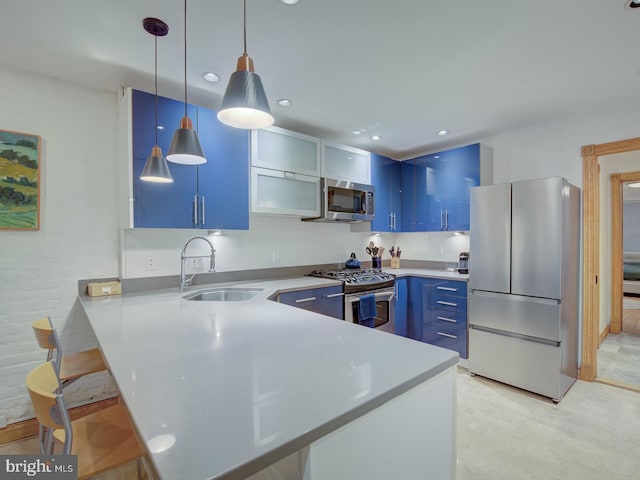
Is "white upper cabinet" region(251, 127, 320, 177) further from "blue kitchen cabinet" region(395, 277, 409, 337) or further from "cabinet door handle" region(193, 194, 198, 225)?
"blue kitchen cabinet" region(395, 277, 409, 337)

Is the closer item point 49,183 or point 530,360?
point 49,183

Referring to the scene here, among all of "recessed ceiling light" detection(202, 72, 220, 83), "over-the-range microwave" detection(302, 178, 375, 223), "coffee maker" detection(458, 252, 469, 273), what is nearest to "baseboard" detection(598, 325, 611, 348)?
"coffee maker" detection(458, 252, 469, 273)

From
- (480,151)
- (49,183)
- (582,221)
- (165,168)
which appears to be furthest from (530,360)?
(49,183)

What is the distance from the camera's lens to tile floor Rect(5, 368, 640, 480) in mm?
1824

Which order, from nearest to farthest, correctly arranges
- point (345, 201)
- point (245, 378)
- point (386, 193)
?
point (245, 378)
point (345, 201)
point (386, 193)

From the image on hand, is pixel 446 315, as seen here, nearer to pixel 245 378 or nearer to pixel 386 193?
pixel 386 193

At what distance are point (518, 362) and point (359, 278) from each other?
60.9 inches

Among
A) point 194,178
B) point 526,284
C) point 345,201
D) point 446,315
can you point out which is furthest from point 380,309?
point 194,178

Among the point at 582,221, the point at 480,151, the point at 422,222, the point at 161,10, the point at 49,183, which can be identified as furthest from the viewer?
the point at 422,222

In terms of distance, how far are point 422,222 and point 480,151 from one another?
1003 millimetres

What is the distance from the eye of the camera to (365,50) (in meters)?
1.99

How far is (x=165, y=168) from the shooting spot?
1.98 metres

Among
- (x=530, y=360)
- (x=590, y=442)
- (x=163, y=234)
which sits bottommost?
(x=590, y=442)

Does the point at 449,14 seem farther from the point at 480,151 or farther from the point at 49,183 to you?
the point at 49,183
